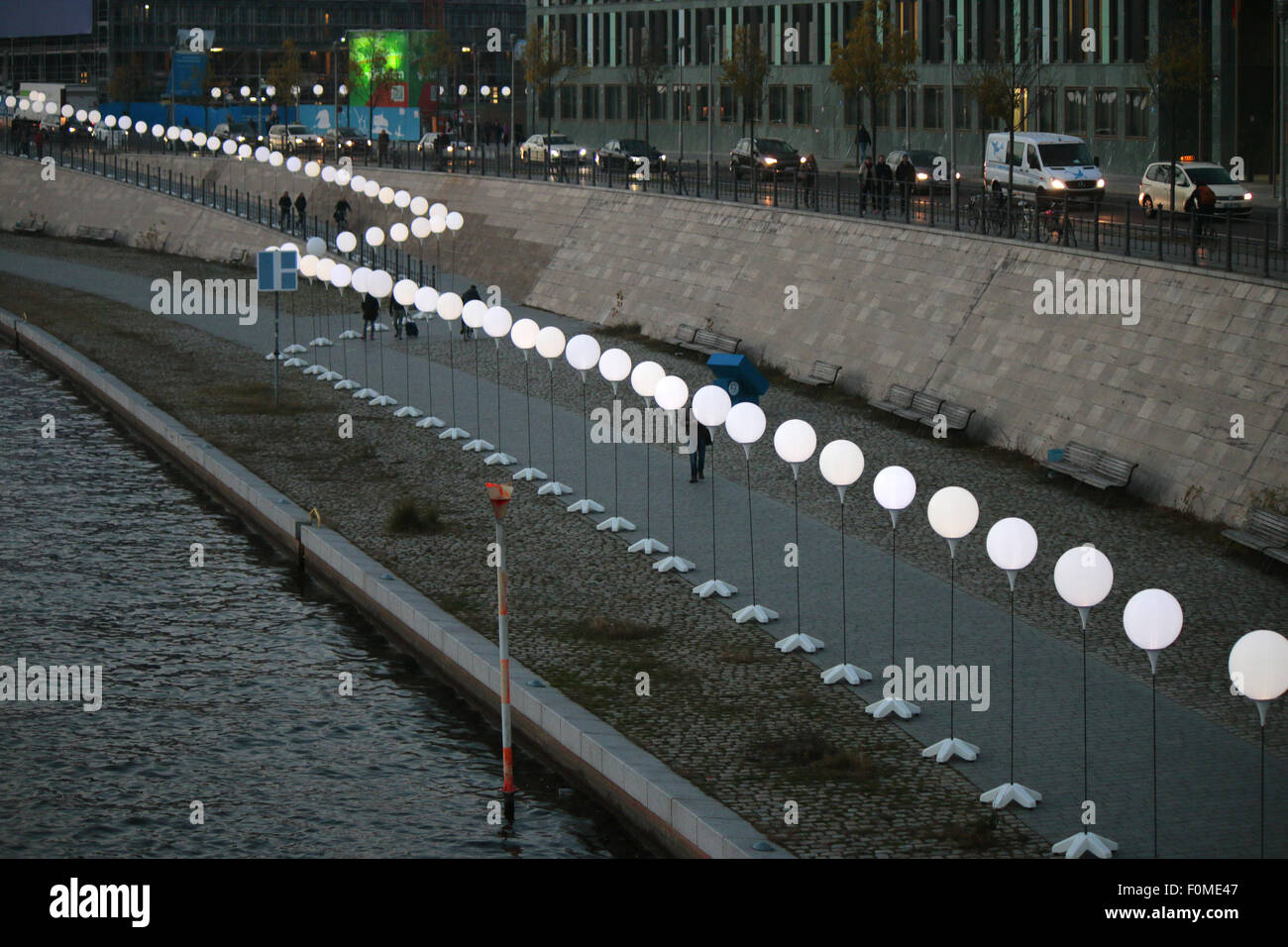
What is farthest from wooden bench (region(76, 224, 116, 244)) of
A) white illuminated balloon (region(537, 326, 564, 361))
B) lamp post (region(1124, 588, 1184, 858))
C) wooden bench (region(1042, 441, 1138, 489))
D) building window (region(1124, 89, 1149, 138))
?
Result: lamp post (region(1124, 588, 1184, 858))

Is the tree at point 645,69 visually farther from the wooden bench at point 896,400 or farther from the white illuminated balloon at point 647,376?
the white illuminated balloon at point 647,376

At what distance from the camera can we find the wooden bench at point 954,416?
27.6 m

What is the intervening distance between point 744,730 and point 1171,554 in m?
7.88

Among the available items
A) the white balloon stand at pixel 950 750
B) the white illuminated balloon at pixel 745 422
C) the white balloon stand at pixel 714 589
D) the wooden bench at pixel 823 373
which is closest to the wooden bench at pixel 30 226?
the wooden bench at pixel 823 373

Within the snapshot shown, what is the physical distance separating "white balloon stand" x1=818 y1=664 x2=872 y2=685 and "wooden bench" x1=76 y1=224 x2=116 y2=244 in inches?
1983

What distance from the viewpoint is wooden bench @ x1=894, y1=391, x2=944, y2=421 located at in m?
28.1

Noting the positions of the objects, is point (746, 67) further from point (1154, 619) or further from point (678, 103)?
point (1154, 619)

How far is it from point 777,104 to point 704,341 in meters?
41.2

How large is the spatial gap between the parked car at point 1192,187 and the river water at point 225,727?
23.4 metres

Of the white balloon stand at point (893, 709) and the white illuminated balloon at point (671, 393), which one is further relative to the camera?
the white illuminated balloon at point (671, 393)

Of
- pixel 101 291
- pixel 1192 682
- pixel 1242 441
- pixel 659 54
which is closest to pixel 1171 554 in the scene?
pixel 1242 441

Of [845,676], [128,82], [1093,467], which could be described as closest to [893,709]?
[845,676]

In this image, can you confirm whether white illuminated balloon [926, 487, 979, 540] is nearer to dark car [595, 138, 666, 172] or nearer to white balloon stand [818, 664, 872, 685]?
white balloon stand [818, 664, 872, 685]

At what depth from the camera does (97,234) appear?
A: 205 feet
